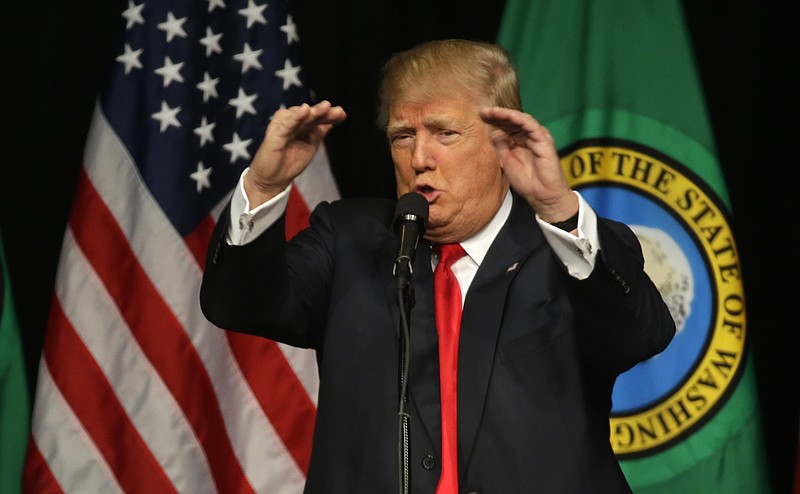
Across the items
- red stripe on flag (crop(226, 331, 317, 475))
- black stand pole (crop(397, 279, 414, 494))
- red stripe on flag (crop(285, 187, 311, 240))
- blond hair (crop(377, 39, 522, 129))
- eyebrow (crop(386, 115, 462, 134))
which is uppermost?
red stripe on flag (crop(285, 187, 311, 240))

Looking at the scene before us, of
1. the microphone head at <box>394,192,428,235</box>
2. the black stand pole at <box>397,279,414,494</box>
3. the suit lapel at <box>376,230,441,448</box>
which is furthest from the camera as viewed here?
the suit lapel at <box>376,230,441,448</box>

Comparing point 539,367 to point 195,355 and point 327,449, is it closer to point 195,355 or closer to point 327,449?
point 327,449

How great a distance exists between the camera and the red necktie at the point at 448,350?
175 cm

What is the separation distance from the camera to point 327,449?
71.0 inches

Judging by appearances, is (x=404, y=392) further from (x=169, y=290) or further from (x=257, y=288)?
(x=169, y=290)

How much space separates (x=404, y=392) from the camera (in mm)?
1438

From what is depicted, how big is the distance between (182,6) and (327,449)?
5.71ft

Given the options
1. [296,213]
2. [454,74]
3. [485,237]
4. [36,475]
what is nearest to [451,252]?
[485,237]

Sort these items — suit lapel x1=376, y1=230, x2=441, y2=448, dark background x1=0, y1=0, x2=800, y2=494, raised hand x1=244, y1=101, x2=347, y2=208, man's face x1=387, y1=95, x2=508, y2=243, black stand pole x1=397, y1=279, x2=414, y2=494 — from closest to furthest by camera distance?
black stand pole x1=397, y1=279, x2=414, y2=494
raised hand x1=244, y1=101, x2=347, y2=208
suit lapel x1=376, y1=230, x2=441, y2=448
man's face x1=387, y1=95, x2=508, y2=243
dark background x1=0, y1=0, x2=800, y2=494

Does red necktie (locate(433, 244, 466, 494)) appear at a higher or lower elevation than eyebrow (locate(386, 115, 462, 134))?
lower

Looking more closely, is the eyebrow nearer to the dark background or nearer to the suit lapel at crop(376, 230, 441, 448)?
the suit lapel at crop(376, 230, 441, 448)

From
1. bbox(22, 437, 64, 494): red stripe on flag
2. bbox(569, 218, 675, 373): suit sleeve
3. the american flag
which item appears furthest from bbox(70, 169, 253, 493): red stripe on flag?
bbox(569, 218, 675, 373): suit sleeve

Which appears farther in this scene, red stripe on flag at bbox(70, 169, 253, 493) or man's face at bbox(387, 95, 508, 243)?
red stripe on flag at bbox(70, 169, 253, 493)

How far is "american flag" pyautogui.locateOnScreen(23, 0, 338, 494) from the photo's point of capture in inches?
115
